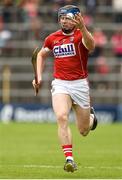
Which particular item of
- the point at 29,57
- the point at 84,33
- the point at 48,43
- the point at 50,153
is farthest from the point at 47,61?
the point at 84,33

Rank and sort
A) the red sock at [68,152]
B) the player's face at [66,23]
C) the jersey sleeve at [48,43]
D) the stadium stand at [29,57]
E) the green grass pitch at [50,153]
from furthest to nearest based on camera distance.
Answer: the stadium stand at [29,57] → the jersey sleeve at [48,43] → the player's face at [66,23] → the green grass pitch at [50,153] → the red sock at [68,152]

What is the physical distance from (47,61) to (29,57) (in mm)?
789

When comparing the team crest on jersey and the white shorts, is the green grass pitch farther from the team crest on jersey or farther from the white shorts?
the team crest on jersey

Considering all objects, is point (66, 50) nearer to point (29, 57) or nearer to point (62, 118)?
point (62, 118)

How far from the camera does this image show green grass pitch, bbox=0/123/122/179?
1262cm

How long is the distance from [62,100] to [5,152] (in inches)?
184

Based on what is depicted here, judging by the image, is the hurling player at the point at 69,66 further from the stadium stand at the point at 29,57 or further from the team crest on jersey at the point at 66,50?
the stadium stand at the point at 29,57

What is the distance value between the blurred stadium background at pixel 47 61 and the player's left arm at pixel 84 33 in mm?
15490

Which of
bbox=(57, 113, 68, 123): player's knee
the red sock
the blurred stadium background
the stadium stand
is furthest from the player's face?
the stadium stand

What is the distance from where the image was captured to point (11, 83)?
2942 centimetres

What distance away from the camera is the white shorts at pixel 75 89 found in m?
13.2

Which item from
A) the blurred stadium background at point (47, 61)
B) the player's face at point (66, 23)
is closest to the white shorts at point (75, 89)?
the player's face at point (66, 23)

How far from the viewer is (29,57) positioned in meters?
29.4

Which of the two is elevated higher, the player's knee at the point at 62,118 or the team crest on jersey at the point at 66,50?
the team crest on jersey at the point at 66,50
